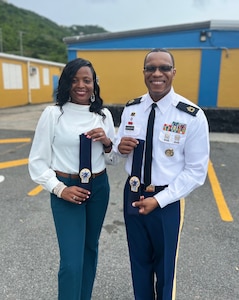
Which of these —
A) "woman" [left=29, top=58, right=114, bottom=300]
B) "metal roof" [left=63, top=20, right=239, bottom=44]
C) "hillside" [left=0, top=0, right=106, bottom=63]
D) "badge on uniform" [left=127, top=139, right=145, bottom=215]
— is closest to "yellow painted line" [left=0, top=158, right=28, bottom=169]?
"woman" [left=29, top=58, right=114, bottom=300]

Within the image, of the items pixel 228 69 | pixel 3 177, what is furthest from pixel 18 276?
pixel 228 69

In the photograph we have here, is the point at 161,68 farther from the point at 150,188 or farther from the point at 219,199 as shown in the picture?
the point at 219,199

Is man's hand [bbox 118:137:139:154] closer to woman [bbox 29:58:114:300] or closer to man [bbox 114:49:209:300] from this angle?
man [bbox 114:49:209:300]

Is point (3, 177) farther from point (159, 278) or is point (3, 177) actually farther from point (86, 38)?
point (86, 38)

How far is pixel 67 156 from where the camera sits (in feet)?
5.88

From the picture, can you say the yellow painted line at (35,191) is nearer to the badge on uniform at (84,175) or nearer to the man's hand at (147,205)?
the badge on uniform at (84,175)

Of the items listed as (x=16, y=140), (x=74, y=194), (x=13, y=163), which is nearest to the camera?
(x=74, y=194)

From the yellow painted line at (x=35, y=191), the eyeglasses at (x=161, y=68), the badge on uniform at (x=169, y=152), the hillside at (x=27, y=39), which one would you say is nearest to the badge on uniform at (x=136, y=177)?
the badge on uniform at (x=169, y=152)

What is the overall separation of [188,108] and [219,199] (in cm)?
302

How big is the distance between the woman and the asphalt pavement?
71 centimetres

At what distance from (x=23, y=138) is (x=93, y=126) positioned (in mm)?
7187

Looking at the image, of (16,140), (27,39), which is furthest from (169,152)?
(27,39)

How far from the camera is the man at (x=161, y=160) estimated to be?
1613 millimetres

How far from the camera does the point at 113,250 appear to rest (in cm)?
294
